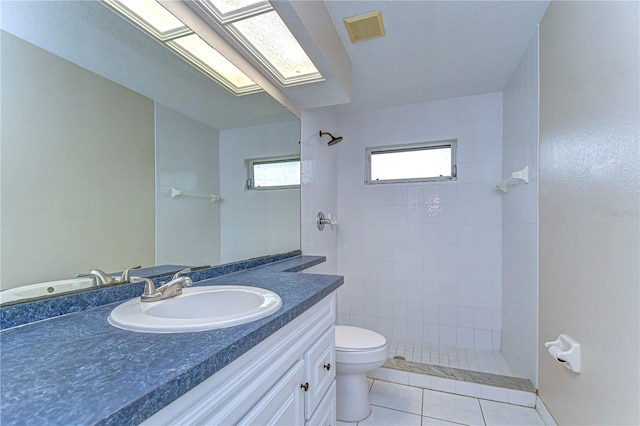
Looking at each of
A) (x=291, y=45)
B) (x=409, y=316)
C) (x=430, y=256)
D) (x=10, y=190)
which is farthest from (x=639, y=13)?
(x=409, y=316)

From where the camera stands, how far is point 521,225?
1906mm

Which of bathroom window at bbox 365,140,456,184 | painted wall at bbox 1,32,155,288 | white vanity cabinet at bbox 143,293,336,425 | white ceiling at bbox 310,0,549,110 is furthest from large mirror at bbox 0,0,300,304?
bathroom window at bbox 365,140,456,184

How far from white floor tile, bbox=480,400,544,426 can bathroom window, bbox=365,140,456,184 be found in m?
1.69

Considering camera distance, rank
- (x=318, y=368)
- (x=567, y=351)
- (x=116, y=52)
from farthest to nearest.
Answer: (x=567, y=351) < (x=318, y=368) < (x=116, y=52)

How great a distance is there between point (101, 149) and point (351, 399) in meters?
1.72

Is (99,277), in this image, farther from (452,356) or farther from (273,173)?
(452,356)

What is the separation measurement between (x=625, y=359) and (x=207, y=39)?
76.7 inches

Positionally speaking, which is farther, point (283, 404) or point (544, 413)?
point (544, 413)

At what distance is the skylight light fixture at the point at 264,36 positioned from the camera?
3.89 ft

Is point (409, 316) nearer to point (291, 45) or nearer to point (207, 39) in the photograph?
point (291, 45)

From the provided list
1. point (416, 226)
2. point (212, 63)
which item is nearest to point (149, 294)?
point (212, 63)

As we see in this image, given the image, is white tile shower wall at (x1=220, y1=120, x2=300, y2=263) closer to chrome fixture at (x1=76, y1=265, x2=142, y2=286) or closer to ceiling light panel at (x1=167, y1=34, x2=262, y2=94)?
ceiling light panel at (x1=167, y1=34, x2=262, y2=94)

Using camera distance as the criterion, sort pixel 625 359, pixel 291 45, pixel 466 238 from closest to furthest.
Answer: pixel 625 359 < pixel 291 45 < pixel 466 238

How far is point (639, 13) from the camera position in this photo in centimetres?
86
